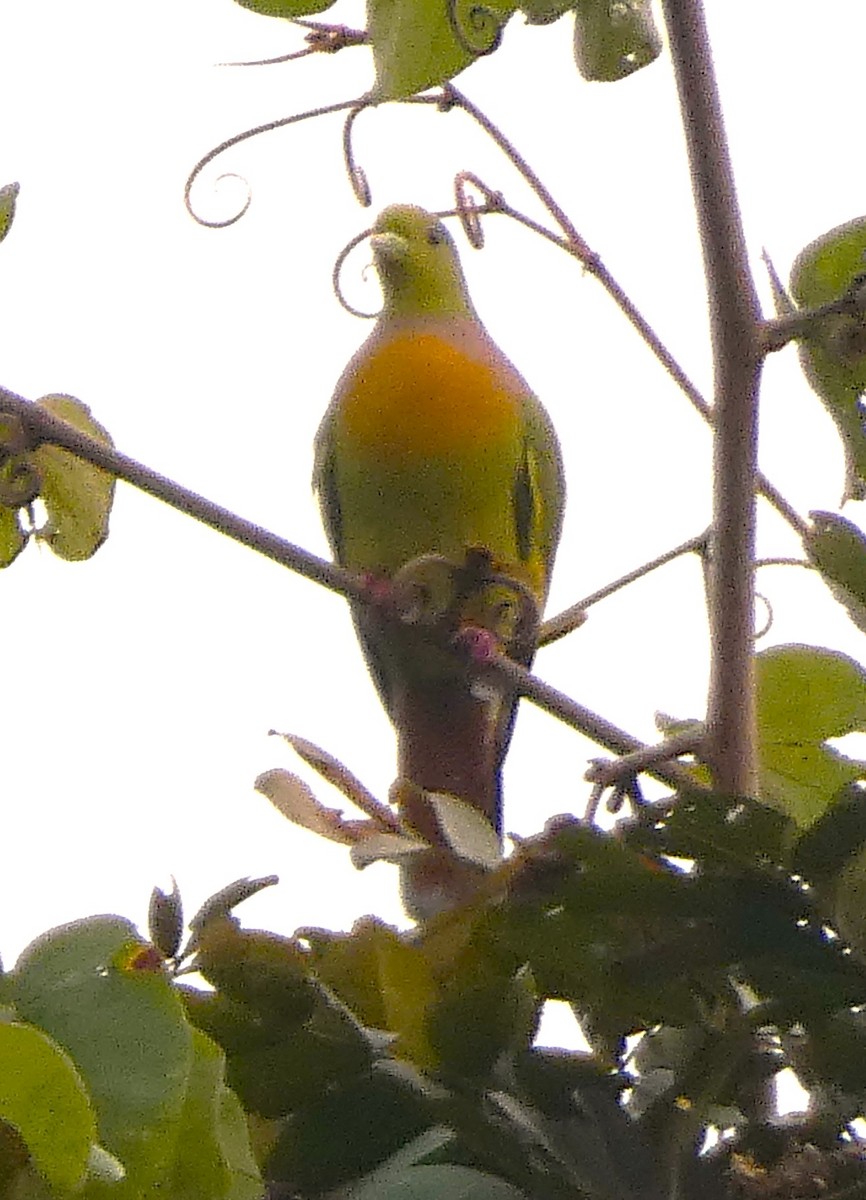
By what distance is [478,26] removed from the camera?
1.01 metres

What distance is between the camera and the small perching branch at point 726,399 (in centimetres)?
92

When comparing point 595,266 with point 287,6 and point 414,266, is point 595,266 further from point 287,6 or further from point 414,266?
point 414,266

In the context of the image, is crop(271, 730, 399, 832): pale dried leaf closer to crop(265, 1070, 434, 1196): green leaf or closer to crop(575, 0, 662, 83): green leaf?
crop(265, 1070, 434, 1196): green leaf

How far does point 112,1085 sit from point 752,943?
242 millimetres

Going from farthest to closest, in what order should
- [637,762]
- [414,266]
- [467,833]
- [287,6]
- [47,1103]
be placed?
[414,266], [287,6], [637,762], [467,833], [47,1103]

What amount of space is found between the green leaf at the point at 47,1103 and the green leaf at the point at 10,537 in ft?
1.94

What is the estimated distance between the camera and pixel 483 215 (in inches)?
49.9

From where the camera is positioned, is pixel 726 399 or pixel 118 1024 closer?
pixel 118 1024

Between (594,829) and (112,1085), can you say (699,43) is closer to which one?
(594,829)

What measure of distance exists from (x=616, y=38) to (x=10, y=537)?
19.6 inches

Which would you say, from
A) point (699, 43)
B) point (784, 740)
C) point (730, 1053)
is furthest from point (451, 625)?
point (730, 1053)

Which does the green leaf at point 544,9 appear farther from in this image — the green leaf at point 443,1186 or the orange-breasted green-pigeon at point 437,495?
the orange-breasted green-pigeon at point 437,495

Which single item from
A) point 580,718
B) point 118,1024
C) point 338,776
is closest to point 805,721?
point 580,718

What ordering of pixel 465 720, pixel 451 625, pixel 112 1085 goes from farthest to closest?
pixel 465 720 → pixel 451 625 → pixel 112 1085
